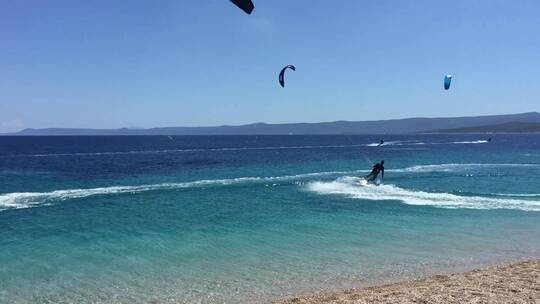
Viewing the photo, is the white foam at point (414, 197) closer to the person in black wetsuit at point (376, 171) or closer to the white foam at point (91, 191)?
the person in black wetsuit at point (376, 171)

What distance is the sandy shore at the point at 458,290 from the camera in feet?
28.2

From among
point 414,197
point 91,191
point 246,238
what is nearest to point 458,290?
point 246,238

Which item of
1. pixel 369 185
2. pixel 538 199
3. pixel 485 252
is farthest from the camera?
pixel 369 185

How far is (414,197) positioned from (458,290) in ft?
47.6

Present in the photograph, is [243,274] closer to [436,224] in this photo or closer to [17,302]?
[17,302]

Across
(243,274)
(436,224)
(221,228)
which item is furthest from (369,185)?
(243,274)

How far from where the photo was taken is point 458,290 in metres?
9.16

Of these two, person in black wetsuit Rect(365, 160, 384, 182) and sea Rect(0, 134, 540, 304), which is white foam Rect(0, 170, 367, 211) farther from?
person in black wetsuit Rect(365, 160, 384, 182)

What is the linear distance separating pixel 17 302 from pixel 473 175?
1192 inches

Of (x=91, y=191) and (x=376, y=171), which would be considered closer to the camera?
(x=91, y=191)

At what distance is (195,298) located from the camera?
9938mm

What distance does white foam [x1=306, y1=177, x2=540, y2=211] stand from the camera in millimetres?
20750

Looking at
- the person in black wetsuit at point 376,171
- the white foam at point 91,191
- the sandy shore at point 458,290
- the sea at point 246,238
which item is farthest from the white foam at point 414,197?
the sandy shore at point 458,290

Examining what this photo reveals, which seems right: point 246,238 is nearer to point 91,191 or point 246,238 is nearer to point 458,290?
point 458,290
